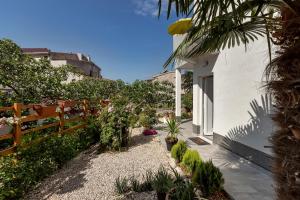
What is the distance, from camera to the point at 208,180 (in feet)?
12.6

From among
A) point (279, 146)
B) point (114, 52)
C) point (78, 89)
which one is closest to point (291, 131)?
point (279, 146)

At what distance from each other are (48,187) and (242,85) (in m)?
5.61

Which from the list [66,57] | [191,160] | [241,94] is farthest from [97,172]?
[66,57]

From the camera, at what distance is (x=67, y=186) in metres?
5.42

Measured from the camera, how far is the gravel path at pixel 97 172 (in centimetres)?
501

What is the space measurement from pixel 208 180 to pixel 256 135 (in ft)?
8.20

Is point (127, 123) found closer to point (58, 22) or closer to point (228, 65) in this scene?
point (228, 65)

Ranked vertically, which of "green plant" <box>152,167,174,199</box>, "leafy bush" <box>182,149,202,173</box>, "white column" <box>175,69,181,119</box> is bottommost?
"green plant" <box>152,167,174,199</box>

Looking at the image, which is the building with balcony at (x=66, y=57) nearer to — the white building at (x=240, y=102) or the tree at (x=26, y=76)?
the tree at (x=26, y=76)

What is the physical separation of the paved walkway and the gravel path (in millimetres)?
1466

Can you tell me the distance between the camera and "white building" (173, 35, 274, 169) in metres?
5.43

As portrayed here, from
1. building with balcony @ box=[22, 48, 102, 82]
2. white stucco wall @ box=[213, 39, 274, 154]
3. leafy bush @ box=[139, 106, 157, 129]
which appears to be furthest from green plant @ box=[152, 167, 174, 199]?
building with balcony @ box=[22, 48, 102, 82]

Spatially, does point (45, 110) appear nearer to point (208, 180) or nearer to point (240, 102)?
point (208, 180)

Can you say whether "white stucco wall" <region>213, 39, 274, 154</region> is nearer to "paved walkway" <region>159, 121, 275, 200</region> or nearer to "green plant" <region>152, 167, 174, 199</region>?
"paved walkway" <region>159, 121, 275, 200</region>
